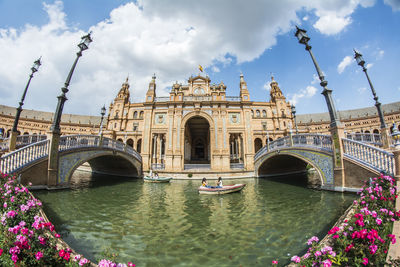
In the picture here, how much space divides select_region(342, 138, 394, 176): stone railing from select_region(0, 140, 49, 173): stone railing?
730 inches

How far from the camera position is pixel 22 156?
1009cm

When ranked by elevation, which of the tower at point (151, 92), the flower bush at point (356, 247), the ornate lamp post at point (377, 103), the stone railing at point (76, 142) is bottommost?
the flower bush at point (356, 247)

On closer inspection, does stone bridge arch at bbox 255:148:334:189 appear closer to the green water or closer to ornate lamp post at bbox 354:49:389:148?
the green water

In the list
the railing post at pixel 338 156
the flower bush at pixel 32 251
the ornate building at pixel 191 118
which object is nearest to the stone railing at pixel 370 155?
the railing post at pixel 338 156

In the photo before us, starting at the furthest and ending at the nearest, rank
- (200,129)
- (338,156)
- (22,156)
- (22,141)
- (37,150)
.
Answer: (200,129) < (22,141) < (37,150) < (338,156) < (22,156)

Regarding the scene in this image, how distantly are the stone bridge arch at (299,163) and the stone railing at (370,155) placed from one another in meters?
1.26

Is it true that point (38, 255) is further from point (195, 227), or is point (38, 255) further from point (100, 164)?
point (100, 164)

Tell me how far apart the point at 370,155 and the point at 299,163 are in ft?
52.0

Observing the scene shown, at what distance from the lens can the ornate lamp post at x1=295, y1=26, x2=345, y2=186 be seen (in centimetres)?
1045

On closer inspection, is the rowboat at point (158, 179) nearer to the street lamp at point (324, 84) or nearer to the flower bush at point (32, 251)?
the flower bush at point (32, 251)

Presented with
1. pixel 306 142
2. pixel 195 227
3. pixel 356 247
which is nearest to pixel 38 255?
pixel 195 227

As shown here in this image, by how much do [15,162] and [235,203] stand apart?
40.8 ft

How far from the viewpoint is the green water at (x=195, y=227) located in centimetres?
446

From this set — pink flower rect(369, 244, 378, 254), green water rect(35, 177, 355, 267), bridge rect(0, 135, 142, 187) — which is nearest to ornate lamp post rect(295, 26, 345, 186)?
green water rect(35, 177, 355, 267)
